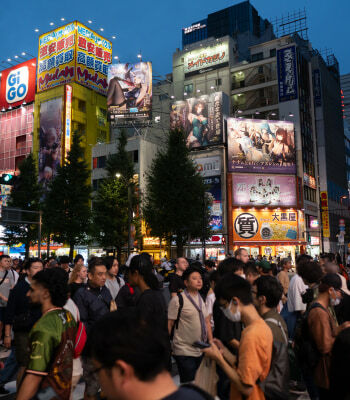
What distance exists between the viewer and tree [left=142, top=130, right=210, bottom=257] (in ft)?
94.1

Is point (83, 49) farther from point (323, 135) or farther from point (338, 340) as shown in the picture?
point (338, 340)

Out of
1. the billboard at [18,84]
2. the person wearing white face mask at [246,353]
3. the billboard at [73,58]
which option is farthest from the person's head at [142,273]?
the billboard at [18,84]

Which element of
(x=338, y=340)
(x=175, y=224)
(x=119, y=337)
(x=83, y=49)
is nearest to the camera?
(x=119, y=337)

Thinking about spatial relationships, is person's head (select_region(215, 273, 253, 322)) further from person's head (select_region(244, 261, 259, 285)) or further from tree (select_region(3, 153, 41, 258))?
tree (select_region(3, 153, 41, 258))

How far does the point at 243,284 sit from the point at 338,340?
1.09 meters

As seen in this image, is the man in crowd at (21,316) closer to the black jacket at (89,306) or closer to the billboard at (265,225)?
the black jacket at (89,306)

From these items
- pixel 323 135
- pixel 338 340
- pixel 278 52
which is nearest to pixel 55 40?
pixel 278 52

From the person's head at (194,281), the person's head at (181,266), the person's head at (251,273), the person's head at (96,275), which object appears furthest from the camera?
the person's head at (181,266)

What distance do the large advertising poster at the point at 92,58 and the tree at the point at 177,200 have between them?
28.9 m

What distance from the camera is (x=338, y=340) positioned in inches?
77.9

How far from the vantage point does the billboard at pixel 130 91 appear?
42.3 meters

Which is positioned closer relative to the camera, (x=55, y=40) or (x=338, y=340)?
(x=338, y=340)

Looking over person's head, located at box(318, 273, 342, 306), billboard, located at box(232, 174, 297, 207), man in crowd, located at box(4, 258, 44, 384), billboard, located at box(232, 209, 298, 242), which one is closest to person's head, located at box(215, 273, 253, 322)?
person's head, located at box(318, 273, 342, 306)

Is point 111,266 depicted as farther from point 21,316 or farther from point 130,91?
point 130,91
